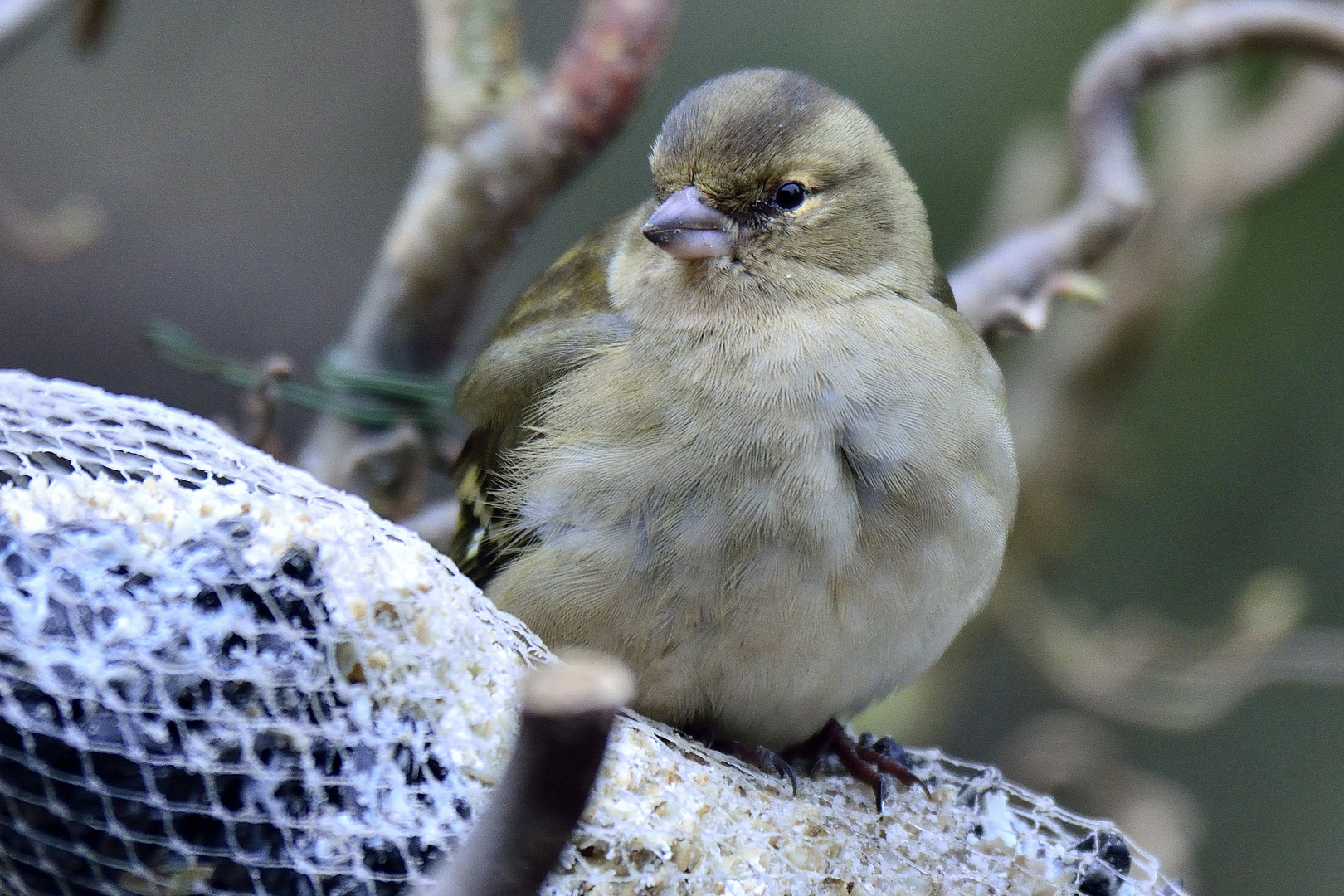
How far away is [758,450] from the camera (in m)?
2.19

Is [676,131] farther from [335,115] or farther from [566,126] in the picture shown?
[335,115]

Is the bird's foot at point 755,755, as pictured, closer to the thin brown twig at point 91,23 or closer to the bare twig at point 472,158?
the bare twig at point 472,158

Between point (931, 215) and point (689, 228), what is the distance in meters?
3.83

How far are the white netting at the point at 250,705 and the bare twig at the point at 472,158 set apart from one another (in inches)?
47.4

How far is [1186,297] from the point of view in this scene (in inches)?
165

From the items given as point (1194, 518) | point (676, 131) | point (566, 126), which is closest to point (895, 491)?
point (676, 131)

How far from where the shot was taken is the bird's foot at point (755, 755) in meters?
2.28

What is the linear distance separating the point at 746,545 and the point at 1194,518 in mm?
4414

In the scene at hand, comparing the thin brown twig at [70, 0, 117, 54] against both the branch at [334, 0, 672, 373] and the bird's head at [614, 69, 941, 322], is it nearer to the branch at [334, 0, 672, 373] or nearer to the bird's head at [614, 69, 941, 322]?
the branch at [334, 0, 672, 373]

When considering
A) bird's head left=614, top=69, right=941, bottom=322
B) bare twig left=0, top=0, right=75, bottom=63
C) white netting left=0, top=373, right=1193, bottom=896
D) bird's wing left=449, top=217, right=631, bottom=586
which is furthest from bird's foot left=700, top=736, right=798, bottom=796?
bare twig left=0, top=0, right=75, bottom=63

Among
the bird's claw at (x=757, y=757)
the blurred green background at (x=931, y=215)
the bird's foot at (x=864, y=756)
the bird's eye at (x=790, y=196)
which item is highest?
the blurred green background at (x=931, y=215)

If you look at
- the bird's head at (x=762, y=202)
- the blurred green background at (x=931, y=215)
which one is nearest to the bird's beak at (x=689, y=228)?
the bird's head at (x=762, y=202)

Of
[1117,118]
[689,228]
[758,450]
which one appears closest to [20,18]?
[689,228]

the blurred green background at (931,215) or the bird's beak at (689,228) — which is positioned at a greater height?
the blurred green background at (931,215)
